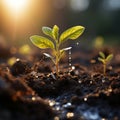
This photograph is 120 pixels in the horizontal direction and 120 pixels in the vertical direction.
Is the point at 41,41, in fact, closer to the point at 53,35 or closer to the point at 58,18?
the point at 53,35

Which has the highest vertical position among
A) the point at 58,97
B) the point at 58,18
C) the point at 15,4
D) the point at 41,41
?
the point at 15,4

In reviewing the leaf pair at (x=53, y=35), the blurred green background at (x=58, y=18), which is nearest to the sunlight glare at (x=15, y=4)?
the blurred green background at (x=58, y=18)

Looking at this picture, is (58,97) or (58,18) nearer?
(58,97)

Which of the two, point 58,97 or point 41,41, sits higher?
point 41,41

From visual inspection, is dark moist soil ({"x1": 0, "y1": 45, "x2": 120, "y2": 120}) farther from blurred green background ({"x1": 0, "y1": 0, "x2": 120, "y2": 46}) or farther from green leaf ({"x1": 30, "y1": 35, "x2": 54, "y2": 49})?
blurred green background ({"x1": 0, "y1": 0, "x2": 120, "y2": 46})

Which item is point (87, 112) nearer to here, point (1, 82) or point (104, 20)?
point (1, 82)

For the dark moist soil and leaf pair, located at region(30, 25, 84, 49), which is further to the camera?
leaf pair, located at region(30, 25, 84, 49)

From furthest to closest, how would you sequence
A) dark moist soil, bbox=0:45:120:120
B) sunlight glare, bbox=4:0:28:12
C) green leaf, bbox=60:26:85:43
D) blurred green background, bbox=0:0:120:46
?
sunlight glare, bbox=4:0:28:12, blurred green background, bbox=0:0:120:46, green leaf, bbox=60:26:85:43, dark moist soil, bbox=0:45:120:120

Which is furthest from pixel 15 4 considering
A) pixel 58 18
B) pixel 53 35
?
pixel 53 35

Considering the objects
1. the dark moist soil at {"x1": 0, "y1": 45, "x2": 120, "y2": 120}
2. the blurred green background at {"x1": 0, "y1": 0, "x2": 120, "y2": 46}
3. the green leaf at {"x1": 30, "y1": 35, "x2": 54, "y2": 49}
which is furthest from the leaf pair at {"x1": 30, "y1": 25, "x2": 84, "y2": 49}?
the blurred green background at {"x1": 0, "y1": 0, "x2": 120, "y2": 46}
